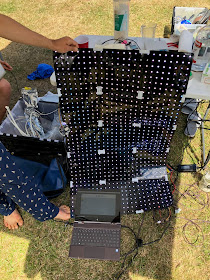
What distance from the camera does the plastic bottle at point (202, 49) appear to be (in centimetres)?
177

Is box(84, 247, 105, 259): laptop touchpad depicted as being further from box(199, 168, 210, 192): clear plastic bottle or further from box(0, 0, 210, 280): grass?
box(199, 168, 210, 192): clear plastic bottle

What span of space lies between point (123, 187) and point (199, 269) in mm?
841

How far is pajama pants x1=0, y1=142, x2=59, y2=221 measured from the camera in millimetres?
1326

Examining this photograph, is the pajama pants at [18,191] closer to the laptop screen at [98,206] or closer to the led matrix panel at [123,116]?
the laptop screen at [98,206]

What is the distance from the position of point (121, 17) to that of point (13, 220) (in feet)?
6.02

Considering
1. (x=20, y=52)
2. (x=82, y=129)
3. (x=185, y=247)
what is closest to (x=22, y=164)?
(x=82, y=129)

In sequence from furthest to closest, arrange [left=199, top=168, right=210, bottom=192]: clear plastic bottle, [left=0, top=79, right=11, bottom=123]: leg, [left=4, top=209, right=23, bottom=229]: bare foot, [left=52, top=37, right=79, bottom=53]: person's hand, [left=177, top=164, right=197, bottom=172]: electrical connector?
[left=0, top=79, right=11, bottom=123]: leg → [left=177, top=164, right=197, bottom=172]: electrical connector → [left=199, top=168, right=210, bottom=192]: clear plastic bottle → [left=4, top=209, right=23, bottom=229]: bare foot → [left=52, top=37, right=79, bottom=53]: person's hand

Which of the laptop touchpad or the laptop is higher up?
the laptop

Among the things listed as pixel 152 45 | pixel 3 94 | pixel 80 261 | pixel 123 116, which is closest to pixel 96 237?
pixel 80 261

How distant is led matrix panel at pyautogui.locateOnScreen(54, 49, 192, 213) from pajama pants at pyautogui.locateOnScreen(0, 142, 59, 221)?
1.37 ft

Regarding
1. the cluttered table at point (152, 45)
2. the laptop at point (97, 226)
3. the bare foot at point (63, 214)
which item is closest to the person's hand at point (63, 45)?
the cluttered table at point (152, 45)

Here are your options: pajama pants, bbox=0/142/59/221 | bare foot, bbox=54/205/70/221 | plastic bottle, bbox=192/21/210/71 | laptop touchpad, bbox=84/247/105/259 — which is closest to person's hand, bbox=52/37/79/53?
pajama pants, bbox=0/142/59/221

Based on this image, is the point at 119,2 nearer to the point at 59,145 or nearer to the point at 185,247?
the point at 59,145

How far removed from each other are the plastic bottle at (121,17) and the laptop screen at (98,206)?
130cm
